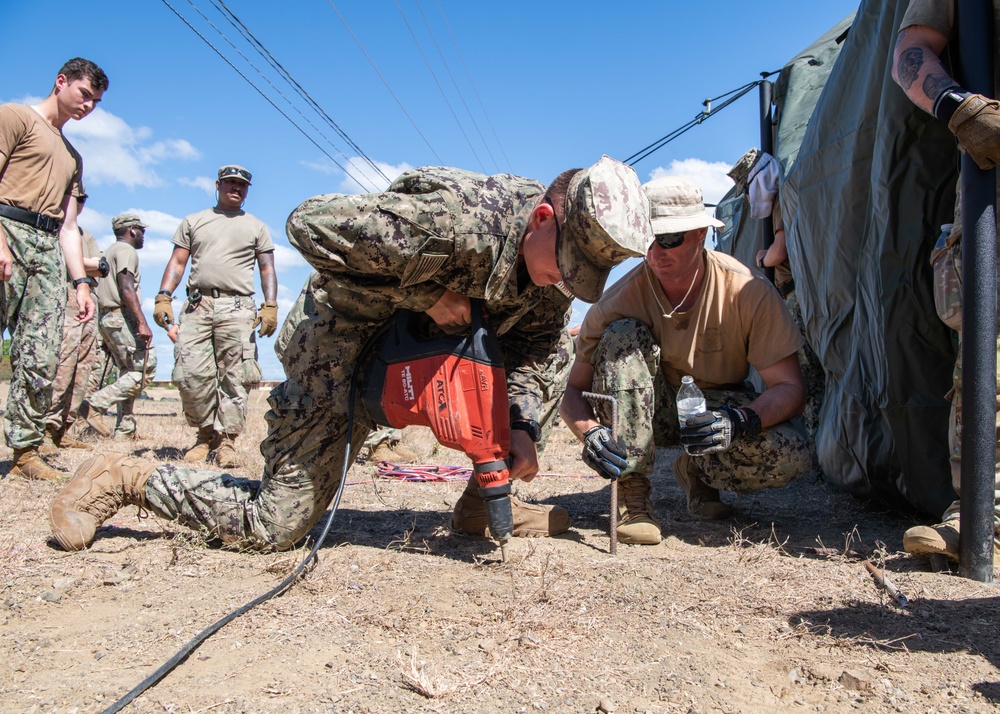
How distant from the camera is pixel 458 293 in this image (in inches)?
89.6

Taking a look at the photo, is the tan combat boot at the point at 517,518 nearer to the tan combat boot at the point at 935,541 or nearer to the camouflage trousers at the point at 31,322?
the tan combat boot at the point at 935,541

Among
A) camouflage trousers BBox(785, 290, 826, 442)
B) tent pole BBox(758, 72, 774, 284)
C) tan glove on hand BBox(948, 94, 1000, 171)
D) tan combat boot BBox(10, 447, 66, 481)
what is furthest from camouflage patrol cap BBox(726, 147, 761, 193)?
tan combat boot BBox(10, 447, 66, 481)

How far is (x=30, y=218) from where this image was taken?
357 centimetres

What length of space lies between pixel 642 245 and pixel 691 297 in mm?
847

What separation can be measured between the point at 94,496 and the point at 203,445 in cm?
264

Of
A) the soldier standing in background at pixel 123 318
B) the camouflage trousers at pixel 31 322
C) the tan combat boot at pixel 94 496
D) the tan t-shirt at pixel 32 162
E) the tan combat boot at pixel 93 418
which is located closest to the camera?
the tan combat boot at pixel 94 496

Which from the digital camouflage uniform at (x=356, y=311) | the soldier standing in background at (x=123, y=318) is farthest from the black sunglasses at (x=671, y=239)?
the soldier standing in background at (x=123, y=318)

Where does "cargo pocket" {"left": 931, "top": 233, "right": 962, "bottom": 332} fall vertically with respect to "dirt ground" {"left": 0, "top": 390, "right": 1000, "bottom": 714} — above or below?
above

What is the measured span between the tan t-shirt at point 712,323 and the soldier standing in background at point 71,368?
281cm

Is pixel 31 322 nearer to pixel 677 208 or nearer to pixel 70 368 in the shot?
pixel 70 368

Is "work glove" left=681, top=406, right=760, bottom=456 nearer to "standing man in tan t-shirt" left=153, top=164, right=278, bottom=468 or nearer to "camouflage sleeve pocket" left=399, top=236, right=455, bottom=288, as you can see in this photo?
"camouflage sleeve pocket" left=399, top=236, right=455, bottom=288

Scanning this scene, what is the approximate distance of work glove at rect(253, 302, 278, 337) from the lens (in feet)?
16.5

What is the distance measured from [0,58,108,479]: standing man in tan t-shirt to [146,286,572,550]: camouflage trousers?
1623 mm

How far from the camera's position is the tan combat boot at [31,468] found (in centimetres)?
367
